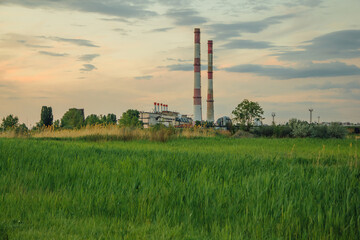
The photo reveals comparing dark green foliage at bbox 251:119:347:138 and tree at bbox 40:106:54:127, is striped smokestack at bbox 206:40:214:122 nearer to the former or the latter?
tree at bbox 40:106:54:127

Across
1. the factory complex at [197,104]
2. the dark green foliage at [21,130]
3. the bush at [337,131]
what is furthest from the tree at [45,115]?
the bush at [337,131]

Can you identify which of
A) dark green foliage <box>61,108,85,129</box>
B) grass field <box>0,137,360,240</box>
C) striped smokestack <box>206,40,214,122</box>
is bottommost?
grass field <box>0,137,360,240</box>

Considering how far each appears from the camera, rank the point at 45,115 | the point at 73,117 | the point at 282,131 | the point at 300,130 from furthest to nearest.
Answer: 1. the point at 73,117
2. the point at 45,115
3. the point at 282,131
4. the point at 300,130

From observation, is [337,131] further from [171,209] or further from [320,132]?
[171,209]

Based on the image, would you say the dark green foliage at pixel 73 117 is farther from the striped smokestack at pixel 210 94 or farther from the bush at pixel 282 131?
the striped smokestack at pixel 210 94

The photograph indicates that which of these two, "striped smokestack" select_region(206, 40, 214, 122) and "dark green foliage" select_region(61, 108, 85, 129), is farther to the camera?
"striped smokestack" select_region(206, 40, 214, 122)

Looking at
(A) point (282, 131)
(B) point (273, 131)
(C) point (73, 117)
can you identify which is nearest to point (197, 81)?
(C) point (73, 117)

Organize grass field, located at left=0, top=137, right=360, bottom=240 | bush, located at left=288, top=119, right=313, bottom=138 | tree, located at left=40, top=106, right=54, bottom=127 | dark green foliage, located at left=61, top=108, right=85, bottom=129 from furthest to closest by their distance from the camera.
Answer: tree, located at left=40, top=106, right=54, bottom=127 → dark green foliage, located at left=61, top=108, right=85, bottom=129 → bush, located at left=288, top=119, right=313, bottom=138 → grass field, located at left=0, top=137, right=360, bottom=240

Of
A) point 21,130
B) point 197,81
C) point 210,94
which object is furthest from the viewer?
point 210,94

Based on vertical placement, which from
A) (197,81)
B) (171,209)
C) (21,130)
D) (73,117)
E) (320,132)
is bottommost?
(171,209)

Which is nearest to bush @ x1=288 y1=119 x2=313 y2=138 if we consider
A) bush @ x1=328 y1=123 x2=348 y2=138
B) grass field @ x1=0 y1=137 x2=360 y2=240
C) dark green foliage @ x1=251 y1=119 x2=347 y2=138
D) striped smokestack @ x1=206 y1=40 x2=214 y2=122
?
dark green foliage @ x1=251 y1=119 x2=347 y2=138

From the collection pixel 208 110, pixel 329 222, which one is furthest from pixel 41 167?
pixel 208 110

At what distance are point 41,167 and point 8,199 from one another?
262cm

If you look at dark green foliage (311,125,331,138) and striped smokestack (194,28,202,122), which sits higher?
striped smokestack (194,28,202,122)
